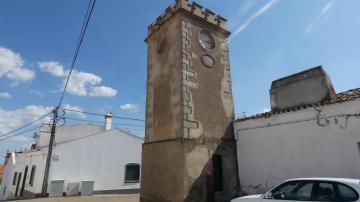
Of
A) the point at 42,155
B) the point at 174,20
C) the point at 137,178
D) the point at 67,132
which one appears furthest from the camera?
the point at 67,132

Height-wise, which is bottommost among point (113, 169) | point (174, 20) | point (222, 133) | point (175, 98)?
point (113, 169)

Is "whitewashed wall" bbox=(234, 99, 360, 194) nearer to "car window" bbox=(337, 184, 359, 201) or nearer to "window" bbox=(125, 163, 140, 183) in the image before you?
"car window" bbox=(337, 184, 359, 201)

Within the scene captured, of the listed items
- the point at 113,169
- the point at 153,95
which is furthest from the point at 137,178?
the point at 153,95

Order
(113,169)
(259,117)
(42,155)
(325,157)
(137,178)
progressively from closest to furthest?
(325,157), (259,117), (42,155), (113,169), (137,178)

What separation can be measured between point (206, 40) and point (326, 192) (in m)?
8.29

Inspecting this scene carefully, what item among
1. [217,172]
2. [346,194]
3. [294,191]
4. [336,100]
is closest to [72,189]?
[217,172]

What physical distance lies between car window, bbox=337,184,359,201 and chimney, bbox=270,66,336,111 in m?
5.04

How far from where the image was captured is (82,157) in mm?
18781

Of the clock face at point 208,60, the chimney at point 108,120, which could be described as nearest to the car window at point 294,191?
→ the clock face at point 208,60

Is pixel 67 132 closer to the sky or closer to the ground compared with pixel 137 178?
closer to the sky

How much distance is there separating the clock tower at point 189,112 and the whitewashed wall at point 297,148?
2.26ft

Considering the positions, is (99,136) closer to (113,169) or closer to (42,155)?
(113,169)

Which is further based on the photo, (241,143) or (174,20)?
(174,20)

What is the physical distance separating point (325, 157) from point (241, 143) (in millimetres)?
3207
